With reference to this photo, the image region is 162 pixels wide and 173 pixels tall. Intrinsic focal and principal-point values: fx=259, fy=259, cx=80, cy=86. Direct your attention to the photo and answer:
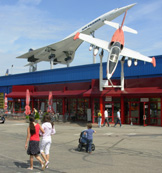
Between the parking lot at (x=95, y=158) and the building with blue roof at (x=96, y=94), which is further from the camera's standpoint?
the building with blue roof at (x=96, y=94)

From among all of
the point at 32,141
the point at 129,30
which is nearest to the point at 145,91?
the point at 129,30

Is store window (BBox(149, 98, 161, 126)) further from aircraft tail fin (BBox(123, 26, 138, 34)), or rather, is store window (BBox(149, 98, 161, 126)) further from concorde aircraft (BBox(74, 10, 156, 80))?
aircraft tail fin (BBox(123, 26, 138, 34))

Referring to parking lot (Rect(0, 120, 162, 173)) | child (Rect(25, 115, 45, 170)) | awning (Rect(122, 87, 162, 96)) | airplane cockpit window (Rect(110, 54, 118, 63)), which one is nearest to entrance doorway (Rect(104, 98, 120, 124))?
awning (Rect(122, 87, 162, 96))

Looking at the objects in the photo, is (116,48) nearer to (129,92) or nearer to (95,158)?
(129,92)

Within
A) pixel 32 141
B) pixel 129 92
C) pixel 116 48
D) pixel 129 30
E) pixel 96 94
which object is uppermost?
pixel 129 30

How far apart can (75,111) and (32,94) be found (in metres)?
7.23

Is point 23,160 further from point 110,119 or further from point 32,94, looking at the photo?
point 32,94

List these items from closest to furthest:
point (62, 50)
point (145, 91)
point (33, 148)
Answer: point (33, 148)
point (145, 91)
point (62, 50)

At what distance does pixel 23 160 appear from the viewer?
897cm

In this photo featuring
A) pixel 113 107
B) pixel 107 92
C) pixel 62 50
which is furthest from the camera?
pixel 62 50

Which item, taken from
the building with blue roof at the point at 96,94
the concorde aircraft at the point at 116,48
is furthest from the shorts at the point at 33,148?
the building with blue roof at the point at 96,94

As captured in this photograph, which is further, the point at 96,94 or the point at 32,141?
the point at 96,94

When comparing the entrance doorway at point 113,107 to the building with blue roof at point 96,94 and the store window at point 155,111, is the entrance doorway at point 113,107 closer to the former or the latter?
the building with blue roof at point 96,94

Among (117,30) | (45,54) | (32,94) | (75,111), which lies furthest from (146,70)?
(45,54)
